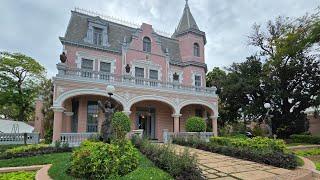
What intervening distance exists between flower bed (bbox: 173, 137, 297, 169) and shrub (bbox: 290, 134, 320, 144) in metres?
13.2

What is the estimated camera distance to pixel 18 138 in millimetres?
15359

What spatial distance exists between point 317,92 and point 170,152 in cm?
2051

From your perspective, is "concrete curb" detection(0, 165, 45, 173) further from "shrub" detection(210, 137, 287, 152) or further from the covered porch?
"shrub" detection(210, 137, 287, 152)

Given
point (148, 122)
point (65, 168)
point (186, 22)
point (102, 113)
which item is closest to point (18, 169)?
point (65, 168)

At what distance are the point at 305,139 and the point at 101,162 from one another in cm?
2201

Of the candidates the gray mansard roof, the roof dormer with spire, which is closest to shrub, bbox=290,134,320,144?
the gray mansard roof

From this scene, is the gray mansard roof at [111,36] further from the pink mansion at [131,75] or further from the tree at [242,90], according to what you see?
the tree at [242,90]

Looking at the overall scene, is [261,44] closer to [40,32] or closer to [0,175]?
[40,32]

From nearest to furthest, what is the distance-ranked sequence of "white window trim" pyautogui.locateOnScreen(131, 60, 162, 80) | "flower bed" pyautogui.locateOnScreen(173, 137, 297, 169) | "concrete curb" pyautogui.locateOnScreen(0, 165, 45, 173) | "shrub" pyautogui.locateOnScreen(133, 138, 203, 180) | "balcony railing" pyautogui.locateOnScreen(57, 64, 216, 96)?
"shrub" pyautogui.locateOnScreen(133, 138, 203, 180) < "concrete curb" pyautogui.locateOnScreen(0, 165, 45, 173) < "flower bed" pyautogui.locateOnScreen(173, 137, 297, 169) < "balcony railing" pyautogui.locateOnScreen(57, 64, 216, 96) < "white window trim" pyautogui.locateOnScreen(131, 60, 162, 80)

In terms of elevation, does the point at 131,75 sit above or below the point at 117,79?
above

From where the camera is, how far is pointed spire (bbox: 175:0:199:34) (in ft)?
78.7

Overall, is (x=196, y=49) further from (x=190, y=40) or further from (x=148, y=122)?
(x=148, y=122)

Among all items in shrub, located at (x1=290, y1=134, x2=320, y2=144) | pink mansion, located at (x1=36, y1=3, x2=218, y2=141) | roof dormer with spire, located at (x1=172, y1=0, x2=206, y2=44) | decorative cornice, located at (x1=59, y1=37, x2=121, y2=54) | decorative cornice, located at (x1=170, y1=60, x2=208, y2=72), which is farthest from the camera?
roof dormer with spire, located at (x1=172, y1=0, x2=206, y2=44)

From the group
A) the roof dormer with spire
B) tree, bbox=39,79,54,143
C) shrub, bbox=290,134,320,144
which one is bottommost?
shrub, bbox=290,134,320,144
